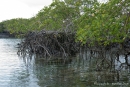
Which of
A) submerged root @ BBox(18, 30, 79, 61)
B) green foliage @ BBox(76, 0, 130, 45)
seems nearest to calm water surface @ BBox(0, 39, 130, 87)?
green foliage @ BBox(76, 0, 130, 45)

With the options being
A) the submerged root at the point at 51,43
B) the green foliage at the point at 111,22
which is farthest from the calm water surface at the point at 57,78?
the submerged root at the point at 51,43

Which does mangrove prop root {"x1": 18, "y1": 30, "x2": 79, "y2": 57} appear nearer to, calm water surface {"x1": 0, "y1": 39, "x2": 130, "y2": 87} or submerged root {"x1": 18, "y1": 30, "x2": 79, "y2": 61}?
submerged root {"x1": 18, "y1": 30, "x2": 79, "y2": 61}

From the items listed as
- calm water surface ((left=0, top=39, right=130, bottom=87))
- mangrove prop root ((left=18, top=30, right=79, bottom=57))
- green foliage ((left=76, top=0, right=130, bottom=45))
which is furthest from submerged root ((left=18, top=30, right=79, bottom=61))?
green foliage ((left=76, top=0, right=130, bottom=45))

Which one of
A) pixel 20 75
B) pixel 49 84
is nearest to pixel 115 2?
pixel 49 84

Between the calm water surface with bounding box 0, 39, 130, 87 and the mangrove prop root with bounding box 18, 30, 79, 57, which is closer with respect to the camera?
the calm water surface with bounding box 0, 39, 130, 87

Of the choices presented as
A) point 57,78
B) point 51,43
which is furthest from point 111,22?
point 51,43

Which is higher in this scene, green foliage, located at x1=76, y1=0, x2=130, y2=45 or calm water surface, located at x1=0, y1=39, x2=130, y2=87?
green foliage, located at x1=76, y1=0, x2=130, y2=45

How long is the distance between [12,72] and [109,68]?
460cm

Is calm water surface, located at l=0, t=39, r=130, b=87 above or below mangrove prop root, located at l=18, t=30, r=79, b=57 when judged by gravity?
below

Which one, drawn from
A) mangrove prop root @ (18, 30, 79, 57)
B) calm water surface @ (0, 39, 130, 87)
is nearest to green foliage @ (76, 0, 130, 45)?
calm water surface @ (0, 39, 130, 87)

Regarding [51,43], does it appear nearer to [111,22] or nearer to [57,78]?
[57,78]

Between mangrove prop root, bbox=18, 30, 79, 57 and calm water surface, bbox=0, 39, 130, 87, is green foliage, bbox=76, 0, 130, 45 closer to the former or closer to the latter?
calm water surface, bbox=0, 39, 130, 87

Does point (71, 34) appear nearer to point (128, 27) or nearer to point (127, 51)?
point (127, 51)

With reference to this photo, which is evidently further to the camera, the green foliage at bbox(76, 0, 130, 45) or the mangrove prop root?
the mangrove prop root
